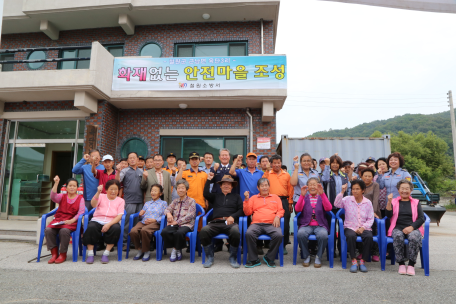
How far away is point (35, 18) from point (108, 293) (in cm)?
940

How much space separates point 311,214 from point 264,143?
13.2ft

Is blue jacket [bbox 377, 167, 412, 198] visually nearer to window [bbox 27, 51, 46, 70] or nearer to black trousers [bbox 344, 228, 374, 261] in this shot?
→ black trousers [bbox 344, 228, 374, 261]

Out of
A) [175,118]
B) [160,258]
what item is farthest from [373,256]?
[175,118]

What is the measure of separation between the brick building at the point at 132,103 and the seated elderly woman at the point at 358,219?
13.3 ft

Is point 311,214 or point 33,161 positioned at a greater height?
point 33,161

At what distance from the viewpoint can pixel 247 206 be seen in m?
4.76

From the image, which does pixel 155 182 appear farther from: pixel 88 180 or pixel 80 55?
pixel 80 55

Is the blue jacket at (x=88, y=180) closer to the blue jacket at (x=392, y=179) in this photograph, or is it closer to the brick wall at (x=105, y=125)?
the brick wall at (x=105, y=125)

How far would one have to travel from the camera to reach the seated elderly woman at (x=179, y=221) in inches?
180

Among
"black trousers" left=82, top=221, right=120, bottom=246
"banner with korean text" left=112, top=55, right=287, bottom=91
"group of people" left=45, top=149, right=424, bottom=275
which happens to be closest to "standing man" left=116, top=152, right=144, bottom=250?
"group of people" left=45, top=149, right=424, bottom=275

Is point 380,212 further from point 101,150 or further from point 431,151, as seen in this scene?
point 431,151

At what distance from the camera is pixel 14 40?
988 cm

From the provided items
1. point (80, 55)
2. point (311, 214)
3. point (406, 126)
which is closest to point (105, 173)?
point (311, 214)

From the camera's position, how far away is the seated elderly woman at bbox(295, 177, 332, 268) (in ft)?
14.3
